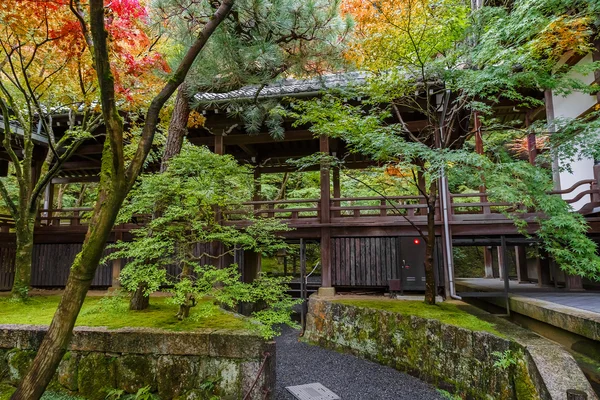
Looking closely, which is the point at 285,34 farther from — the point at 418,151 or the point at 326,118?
the point at 418,151

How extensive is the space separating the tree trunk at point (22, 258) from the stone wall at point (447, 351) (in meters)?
5.63

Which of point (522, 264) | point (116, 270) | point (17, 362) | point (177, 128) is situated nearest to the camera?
point (17, 362)

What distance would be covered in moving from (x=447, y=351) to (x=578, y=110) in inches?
245

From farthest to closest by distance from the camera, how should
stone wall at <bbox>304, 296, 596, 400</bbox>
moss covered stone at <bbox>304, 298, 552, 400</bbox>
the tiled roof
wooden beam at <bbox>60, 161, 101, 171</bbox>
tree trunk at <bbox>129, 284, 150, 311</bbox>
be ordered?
1. wooden beam at <bbox>60, 161, 101, 171</bbox>
2. the tiled roof
3. tree trunk at <bbox>129, 284, 150, 311</bbox>
4. moss covered stone at <bbox>304, 298, 552, 400</bbox>
5. stone wall at <bbox>304, 296, 596, 400</bbox>

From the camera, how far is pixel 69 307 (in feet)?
8.98

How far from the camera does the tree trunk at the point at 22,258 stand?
6.23 meters

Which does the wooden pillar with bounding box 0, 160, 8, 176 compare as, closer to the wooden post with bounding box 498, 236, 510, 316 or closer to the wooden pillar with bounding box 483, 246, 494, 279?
the wooden post with bounding box 498, 236, 510, 316

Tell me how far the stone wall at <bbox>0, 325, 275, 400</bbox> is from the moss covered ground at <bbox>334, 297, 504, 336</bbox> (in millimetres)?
2455

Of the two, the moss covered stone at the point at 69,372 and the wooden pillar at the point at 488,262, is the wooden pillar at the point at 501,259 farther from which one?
the moss covered stone at the point at 69,372

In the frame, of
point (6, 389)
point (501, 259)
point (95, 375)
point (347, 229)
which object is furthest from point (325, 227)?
point (501, 259)

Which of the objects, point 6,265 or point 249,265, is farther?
point 249,265

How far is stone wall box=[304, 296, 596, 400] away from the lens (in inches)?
123

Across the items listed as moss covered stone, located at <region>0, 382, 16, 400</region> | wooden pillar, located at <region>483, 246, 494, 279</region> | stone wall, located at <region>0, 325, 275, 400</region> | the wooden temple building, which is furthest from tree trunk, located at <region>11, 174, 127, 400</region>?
wooden pillar, located at <region>483, 246, 494, 279</region>

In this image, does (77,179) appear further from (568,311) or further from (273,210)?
(568,311)
